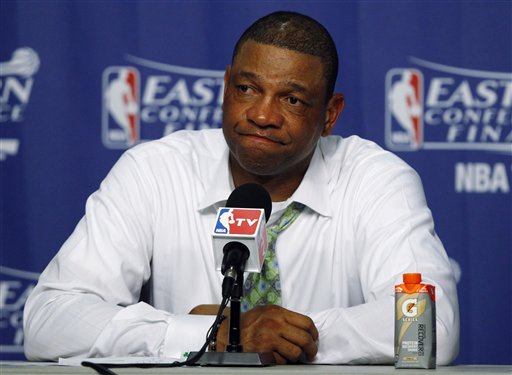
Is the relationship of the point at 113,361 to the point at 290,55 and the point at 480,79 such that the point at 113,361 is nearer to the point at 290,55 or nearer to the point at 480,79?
the point at 290,55

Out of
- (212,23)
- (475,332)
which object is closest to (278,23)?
(212,23)

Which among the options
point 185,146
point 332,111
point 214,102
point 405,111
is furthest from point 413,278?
point 214,102

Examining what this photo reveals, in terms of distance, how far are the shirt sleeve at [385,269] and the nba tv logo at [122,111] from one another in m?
1.06

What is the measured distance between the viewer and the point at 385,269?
2535mm

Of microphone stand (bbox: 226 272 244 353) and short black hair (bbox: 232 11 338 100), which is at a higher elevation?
short black hair (bbox: 232 11 338 100)

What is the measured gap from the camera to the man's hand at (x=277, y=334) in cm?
214

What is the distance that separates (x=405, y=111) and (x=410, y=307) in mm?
1679

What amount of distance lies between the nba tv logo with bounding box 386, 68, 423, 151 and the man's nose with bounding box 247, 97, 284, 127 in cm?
93

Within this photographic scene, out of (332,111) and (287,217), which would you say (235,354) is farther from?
(332,111)

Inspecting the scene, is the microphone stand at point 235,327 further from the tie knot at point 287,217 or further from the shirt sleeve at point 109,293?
the tie knot at point 287,217

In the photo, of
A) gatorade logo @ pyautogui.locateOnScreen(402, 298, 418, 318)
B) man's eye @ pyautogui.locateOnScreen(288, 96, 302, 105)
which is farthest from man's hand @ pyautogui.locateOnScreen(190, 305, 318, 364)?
man's eye @ pyautogui.locateOnScreen(288, 96, 302, 105)

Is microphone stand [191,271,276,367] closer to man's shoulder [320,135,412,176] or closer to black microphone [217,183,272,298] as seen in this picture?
black microphone [217,183,272,298]

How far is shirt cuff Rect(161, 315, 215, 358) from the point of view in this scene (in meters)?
2.18

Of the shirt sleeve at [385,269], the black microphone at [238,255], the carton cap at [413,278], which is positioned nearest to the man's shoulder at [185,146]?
the shirt sleeve at [385,269]
